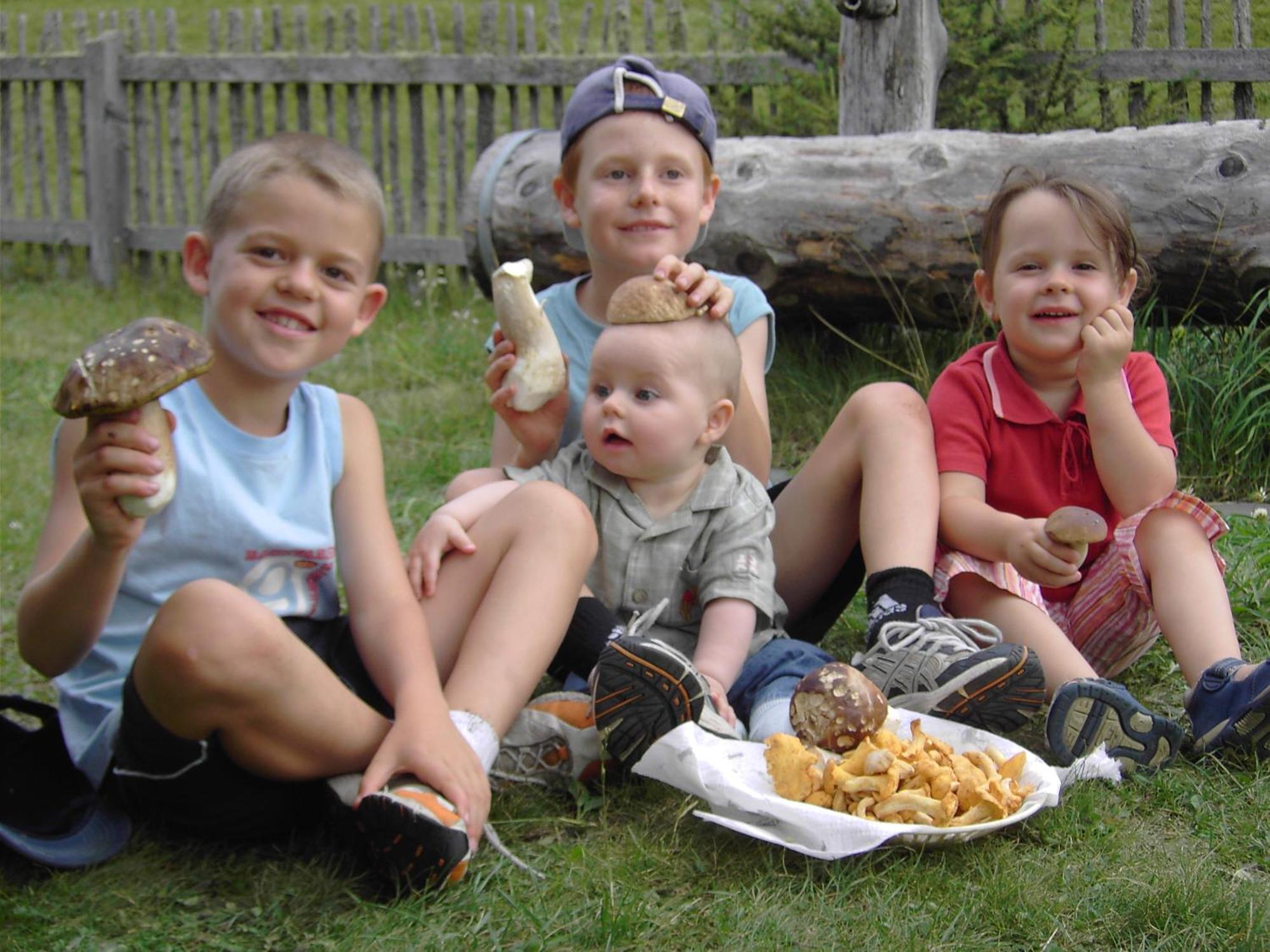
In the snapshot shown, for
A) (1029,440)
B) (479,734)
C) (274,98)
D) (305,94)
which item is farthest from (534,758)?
(274,98)

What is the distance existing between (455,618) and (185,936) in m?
0.68

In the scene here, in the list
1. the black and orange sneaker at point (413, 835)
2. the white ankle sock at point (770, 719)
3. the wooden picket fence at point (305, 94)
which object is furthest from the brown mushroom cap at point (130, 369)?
the wooden picket fence at point (305, 94)

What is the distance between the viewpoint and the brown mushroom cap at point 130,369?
1666mm

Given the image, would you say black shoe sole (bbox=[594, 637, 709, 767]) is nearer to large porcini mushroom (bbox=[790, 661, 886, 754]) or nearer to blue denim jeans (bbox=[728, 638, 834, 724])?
large porcini mushroom (bbox=[790, 661, 886, 754])

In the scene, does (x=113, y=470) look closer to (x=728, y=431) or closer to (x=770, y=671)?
(x=770, y=671)

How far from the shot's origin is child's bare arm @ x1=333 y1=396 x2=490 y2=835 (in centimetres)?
192

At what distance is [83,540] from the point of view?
1.76 metres

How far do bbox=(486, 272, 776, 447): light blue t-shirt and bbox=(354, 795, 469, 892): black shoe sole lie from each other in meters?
1.16

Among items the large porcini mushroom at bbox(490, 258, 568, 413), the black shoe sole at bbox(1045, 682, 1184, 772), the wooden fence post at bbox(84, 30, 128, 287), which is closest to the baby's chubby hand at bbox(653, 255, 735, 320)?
the large porcini mushroom at bbox(490, 258, 568, 413)

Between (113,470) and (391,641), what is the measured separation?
593 mm

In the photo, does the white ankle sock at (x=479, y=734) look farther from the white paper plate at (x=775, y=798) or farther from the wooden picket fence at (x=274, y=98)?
the wooden picket fence at (x=274, y=98)

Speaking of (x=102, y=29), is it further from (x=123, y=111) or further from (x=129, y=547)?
(x=129, y=547)

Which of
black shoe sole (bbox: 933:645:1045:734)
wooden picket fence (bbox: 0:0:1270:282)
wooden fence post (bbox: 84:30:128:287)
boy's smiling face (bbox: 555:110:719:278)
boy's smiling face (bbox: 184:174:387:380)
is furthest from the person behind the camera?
wooden fence post (bbox: 84:30:128:287)

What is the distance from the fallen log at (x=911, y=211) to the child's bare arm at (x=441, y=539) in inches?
86.6
